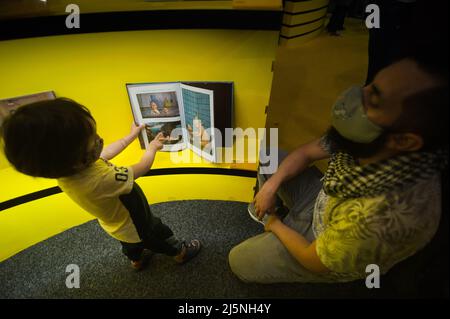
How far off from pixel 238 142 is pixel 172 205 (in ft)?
2.23

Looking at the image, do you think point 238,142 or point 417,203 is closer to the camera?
point 417,203

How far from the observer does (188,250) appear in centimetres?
141

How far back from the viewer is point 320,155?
1.03 m

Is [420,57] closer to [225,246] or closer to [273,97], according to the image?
[273,97]

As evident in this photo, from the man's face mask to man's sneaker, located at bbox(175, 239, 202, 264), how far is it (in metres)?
1.05

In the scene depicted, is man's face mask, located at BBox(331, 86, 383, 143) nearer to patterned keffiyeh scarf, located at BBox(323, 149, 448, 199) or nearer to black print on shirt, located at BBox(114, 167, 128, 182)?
patterned keffiyeh scarf, located at BBox(323, 149, 448, 199)

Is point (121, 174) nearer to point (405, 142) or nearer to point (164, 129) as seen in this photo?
point (164, 129)

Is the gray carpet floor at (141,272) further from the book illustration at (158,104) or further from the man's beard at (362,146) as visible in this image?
the man's beard at (362,146)

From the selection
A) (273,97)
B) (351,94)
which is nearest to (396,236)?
(351,94)

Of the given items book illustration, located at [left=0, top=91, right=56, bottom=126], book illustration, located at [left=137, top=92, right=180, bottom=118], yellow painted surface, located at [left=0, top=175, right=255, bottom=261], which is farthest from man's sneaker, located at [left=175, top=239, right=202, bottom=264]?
book illustration, located at [left=0, top=91, right=56, bottom=126]

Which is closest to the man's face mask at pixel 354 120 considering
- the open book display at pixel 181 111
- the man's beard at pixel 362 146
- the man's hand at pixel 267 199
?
the man's beard at pixel 362 146

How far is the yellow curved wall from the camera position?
94 cm

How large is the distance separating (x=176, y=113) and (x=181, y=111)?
0.03 metres

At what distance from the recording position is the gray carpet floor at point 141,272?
1.31m
